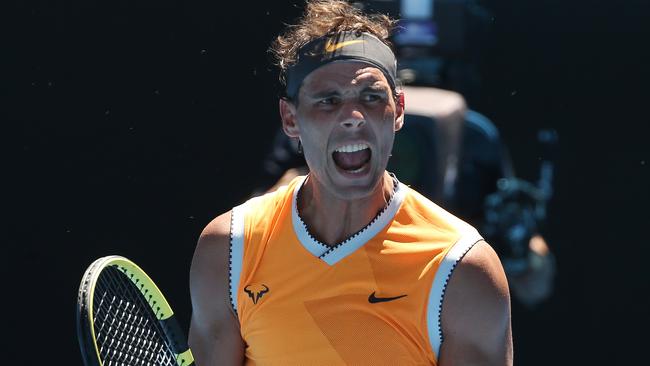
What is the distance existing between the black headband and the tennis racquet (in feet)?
1.81

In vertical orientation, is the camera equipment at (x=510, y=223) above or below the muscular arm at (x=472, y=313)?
below

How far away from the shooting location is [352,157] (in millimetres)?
2582

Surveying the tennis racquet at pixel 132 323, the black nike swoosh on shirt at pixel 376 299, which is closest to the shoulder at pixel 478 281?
the black nike swoosh on shirt at pixel 376 299

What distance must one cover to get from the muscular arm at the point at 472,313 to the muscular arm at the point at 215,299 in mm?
Result: 486

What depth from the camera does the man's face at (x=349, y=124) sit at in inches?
99.9

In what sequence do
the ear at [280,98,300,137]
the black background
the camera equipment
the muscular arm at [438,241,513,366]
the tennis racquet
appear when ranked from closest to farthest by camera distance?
the muscular arm at [438,241,513,366] → the tennis racquet → the ear at [280,98,300,137] → the black background → the camera equipment

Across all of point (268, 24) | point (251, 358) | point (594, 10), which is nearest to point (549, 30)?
point (594, 10)

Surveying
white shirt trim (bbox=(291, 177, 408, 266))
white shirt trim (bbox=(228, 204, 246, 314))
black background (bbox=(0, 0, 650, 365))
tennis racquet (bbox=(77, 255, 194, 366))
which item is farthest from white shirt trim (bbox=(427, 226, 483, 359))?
black background (bbox=(0, 0, 650, 365))

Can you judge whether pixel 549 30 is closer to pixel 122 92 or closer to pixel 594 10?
pixel 594 10

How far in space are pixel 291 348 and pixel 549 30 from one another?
3.06 m

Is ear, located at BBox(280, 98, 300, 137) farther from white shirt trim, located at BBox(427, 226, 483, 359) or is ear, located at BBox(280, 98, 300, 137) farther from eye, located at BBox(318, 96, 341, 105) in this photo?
white shirt trim, located at BBox(427, 226, 483, 359)

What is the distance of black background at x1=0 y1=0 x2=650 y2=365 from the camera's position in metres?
4.51

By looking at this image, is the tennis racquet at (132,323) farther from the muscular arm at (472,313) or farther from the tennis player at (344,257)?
the muscular arm at (472,313)

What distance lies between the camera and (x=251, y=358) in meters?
2.62
